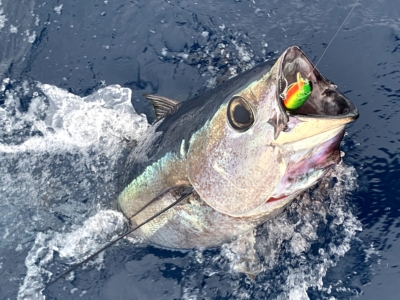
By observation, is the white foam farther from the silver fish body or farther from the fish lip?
the fish lip

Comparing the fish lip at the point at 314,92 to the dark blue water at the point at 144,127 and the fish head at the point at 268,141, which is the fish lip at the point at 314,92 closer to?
the fish head at the point at 268,141

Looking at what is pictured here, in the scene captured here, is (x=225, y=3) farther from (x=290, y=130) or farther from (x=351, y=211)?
(x=290, y=130)

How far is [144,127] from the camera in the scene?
149 inches

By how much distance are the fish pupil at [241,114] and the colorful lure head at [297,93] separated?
0.76 ft

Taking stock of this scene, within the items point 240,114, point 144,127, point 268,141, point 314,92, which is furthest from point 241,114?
point 144,127

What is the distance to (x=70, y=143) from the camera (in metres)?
3.90

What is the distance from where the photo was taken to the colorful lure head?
1806mm

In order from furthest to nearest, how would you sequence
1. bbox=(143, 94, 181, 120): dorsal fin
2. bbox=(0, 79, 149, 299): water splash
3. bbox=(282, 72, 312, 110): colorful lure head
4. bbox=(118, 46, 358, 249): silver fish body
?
bbox=(0, 79, 149, 299): water splash → bbox=(143, 94, 181, 120): dorsal fin → bbox=(118, 46, 358, 249): silver fish body → bbox=(282, 72, 312, 110): colorful lure head

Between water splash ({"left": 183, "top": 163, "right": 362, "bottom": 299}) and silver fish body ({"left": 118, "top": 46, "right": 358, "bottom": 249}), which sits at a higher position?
silver fish body ({"left": 118, "top": 46, "right": 358, "bottom": 249})

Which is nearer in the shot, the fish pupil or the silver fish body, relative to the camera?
the silver fish body

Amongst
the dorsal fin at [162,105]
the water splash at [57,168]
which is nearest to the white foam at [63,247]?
the water splash at [57,168]

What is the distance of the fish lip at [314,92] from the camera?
190 centimetres

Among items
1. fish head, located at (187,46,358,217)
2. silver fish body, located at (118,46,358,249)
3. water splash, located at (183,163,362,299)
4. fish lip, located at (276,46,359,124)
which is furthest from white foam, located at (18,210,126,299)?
fish lip, located at (276,46,359,124)

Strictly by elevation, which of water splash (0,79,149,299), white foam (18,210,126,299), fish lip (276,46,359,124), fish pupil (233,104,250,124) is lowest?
white foam (18,210,126,299)
